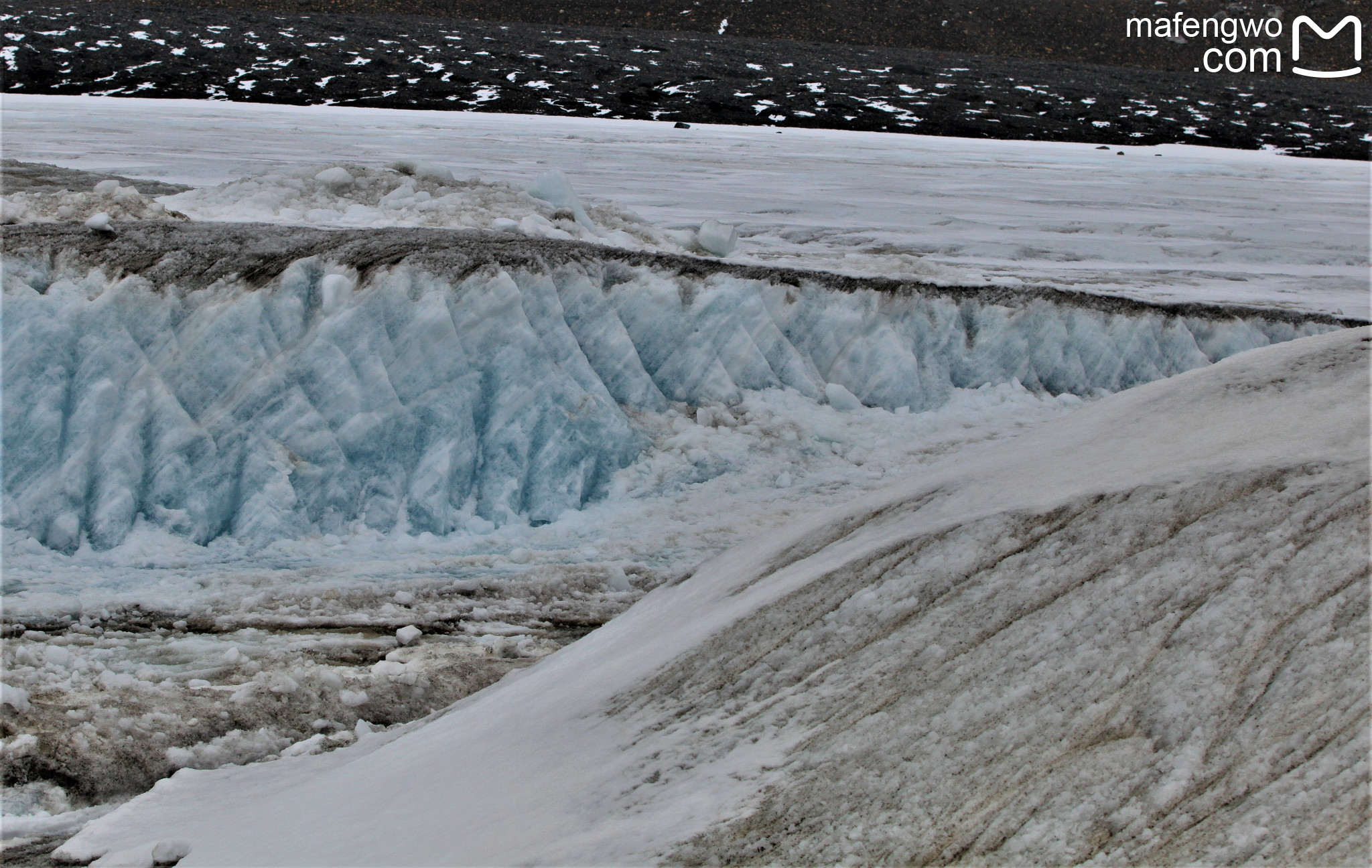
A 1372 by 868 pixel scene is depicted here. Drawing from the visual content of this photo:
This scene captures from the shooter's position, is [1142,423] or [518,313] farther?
[518,313]

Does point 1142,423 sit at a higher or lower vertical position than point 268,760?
higher

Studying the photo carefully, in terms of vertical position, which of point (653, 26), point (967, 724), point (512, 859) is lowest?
point (512, 859)

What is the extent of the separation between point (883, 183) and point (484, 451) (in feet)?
33.9

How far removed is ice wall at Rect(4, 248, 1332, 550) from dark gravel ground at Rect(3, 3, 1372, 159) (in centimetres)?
1627

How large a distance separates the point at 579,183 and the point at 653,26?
28322 millimetres

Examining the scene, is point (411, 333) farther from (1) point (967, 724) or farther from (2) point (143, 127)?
(2) point (143, 127)

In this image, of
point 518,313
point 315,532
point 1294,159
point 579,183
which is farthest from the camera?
point 1294,159

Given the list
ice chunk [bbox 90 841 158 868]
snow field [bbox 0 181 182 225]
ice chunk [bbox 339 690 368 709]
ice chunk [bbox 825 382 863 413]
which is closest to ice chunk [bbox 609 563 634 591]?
ice chunk [bbox 339 690 368 709]

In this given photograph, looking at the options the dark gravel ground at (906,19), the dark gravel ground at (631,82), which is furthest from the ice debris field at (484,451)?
the dark gravel ground at (906,19)

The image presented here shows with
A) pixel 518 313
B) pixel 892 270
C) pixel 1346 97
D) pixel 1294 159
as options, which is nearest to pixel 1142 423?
pixel 518 313

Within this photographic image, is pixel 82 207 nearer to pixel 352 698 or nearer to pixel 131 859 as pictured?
pixel 352 698

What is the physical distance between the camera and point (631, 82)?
26969mm

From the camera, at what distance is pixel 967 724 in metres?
2.85

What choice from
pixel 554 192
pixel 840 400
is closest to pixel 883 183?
pixel 554 192
